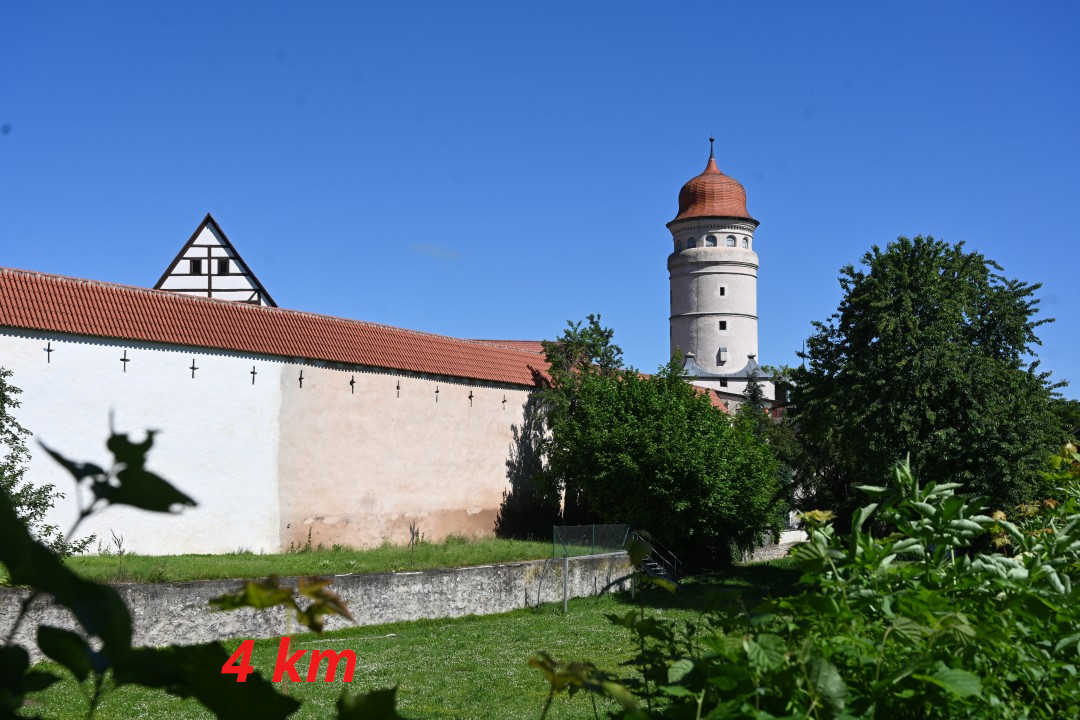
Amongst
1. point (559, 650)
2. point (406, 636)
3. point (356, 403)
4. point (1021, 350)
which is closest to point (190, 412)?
point (356, 403)

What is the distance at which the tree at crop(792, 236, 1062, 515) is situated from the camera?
2234cm

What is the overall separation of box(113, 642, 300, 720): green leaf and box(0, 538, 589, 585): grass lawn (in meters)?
13.3

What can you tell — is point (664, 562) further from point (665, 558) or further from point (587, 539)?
point (587, 539)

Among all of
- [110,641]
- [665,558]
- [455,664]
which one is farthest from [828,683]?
[665,558]

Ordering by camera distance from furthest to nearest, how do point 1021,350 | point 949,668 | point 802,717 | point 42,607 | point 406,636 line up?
point 1021,350 → point 406,636 → point 42,607 → point 949,668 → point 802,717

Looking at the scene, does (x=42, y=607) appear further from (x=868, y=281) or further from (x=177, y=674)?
(x=868, y=281)

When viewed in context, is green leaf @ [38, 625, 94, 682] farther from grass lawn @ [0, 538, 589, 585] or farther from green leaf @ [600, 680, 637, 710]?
grass lawn @ [0, 538, 589, 585]

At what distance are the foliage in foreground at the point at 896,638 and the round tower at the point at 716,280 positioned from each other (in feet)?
209

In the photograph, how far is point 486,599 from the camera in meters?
20.8

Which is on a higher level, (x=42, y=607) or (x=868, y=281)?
(x=868, y=281)

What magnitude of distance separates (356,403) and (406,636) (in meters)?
8.22

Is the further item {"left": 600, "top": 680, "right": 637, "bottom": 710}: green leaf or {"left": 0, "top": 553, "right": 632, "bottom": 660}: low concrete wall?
{"left": 0, "top": 553, "right": 632, "bottom": 660}: low concrete wall

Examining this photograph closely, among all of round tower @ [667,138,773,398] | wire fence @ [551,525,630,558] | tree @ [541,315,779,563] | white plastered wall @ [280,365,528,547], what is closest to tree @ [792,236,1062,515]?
tree @ [541,315,779,563]

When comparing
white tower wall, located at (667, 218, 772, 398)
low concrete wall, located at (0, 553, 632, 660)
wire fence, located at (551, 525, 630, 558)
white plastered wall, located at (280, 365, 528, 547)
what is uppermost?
white tower wall, located at (667, 218, 772, 398)
